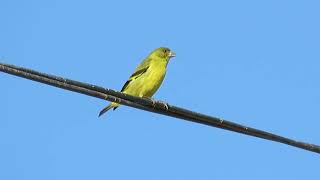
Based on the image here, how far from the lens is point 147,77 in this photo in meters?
15.0

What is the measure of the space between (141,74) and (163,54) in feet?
3.89

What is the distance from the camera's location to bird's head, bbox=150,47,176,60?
16.2 meters

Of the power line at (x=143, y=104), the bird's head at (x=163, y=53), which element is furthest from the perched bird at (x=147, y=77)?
the power line at (x=143, y=104)

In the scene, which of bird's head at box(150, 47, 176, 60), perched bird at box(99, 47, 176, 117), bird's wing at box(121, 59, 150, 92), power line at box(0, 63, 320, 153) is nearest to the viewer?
power line at box(0, 63, 320, 153)

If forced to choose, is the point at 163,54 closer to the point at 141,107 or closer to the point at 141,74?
the point at 141,74

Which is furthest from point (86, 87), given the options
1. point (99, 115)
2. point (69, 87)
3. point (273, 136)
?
point (99, 115)

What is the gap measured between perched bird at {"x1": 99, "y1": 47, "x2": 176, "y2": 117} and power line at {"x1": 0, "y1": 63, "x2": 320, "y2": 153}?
21.1 ft

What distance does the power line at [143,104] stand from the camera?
710 centimetres

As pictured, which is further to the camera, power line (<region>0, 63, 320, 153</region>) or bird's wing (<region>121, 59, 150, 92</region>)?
bird's wing (<region>121, 59, 150, 92</region>)

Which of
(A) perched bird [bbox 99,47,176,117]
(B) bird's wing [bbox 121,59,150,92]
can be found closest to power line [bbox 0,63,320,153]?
(A) perched bird [bbox 99,47,176,117]

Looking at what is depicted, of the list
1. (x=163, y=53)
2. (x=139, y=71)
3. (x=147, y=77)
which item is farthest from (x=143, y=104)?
(x=163, y=53)

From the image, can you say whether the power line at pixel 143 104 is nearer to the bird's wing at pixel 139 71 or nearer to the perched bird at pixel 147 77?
the perched bird at pixel 147 77

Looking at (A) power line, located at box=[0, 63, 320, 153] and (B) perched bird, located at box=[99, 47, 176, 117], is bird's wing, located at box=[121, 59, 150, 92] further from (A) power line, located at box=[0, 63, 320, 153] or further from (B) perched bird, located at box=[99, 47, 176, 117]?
(A) power line, located at box=[0, 63, 320, 153]

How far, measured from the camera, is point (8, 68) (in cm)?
707
